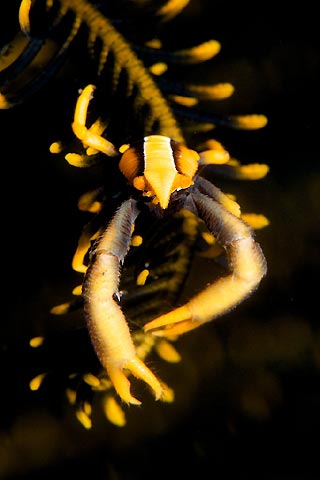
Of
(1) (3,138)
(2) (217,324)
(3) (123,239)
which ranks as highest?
(1) (3,138)

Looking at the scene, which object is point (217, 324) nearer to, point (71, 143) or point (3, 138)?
point (71, 143)

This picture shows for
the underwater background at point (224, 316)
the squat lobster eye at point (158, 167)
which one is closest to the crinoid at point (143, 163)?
the squat lobster eye at point (158, 167)

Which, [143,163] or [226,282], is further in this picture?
[143,163]

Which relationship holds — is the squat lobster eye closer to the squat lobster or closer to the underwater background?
the squat lobster

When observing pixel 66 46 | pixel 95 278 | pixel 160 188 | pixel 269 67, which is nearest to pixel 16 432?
pixel 95 278

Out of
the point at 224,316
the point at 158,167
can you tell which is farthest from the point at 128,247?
the point at 224,316

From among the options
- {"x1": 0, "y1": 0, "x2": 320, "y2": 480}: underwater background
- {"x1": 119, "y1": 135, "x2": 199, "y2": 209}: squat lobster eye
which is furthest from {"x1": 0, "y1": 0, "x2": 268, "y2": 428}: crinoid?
{"x1": 0, "y1": 0, "x2": 320, "y2": 480}: underwater background

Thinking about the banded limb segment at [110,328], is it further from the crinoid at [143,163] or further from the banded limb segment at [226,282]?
the banded limb segment at [226,282]

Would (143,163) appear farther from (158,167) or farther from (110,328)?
(110,328)
